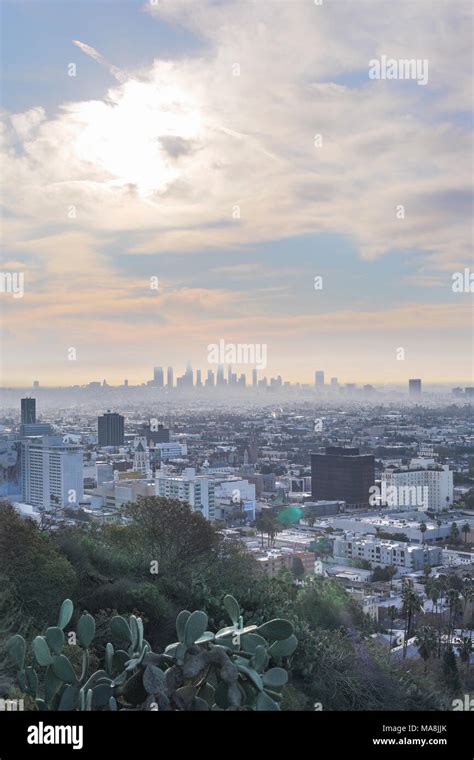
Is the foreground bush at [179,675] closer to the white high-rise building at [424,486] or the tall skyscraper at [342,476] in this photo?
the tall skyscraper at [342,476]

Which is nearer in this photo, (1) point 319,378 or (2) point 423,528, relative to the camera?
(1) point 319,378

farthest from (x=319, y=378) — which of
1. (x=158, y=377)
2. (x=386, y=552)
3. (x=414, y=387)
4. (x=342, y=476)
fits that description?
(x=386, y=552)

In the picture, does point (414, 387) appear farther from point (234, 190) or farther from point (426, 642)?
point (234, 190)

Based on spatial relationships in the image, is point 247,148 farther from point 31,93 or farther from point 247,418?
point 247,418

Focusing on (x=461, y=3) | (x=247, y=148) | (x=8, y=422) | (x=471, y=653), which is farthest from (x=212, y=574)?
(x=461, y=3)

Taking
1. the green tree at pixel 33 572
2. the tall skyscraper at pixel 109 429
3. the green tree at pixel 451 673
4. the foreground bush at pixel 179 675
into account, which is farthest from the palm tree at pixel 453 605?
the foreground bush at pixel 179 675

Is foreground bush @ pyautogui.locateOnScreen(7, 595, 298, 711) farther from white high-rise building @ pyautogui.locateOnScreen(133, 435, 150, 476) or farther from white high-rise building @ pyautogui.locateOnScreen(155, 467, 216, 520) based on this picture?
white high-rise building @ pyautogui.locateOnScreen(133, 435, 150, 476)
